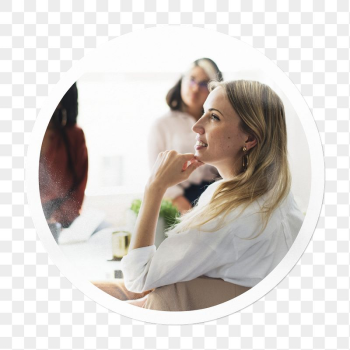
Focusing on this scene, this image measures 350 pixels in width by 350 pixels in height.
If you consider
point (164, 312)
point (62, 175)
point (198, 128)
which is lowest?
point (164, 312)

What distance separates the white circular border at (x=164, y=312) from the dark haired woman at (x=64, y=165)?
2 centimetres

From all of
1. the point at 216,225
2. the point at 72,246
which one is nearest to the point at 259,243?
the point at 216,225

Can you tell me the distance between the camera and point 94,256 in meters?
1.37

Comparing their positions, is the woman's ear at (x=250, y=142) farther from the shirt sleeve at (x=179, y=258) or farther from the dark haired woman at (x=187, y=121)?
the shirt sleeve at (x=179, y=258)

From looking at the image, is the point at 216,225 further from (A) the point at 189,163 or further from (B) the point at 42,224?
(B) the point at 42,224

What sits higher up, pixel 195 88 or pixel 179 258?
pixel 195 88

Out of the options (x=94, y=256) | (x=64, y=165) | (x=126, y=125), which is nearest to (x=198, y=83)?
(x=126, y=125)

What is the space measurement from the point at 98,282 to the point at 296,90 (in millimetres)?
857

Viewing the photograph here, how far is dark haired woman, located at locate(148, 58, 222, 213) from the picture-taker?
1.30 metres

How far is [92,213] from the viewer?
1.34m

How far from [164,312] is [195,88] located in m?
0.70

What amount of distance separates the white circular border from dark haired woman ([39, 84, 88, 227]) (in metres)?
0.02

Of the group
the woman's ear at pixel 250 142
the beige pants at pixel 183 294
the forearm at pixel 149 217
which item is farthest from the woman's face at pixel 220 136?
the beige pants at pixel 183 294

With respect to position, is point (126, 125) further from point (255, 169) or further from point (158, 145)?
point (255, 169)
